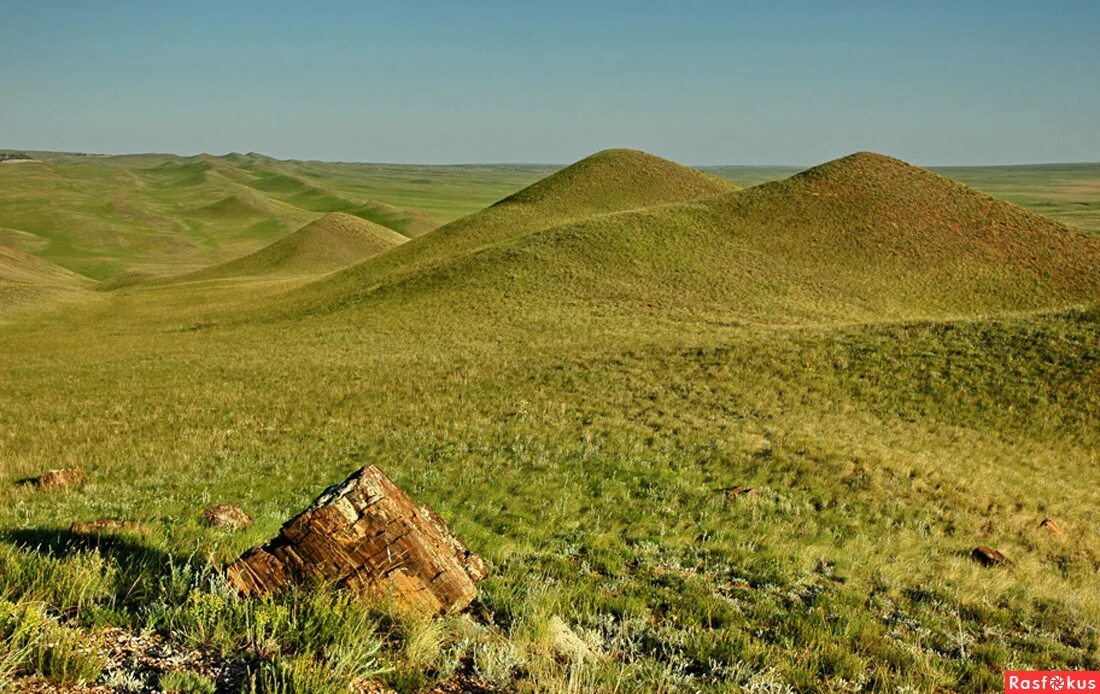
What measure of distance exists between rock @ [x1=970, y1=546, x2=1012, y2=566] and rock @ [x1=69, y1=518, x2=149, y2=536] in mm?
13153

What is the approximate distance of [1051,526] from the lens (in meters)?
13.0

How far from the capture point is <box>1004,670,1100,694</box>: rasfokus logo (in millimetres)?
6453

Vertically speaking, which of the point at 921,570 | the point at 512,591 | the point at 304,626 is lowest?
the point at 921,570

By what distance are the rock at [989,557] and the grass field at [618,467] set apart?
0.36 metres

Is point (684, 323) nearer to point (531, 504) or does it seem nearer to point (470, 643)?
point (531, 504)

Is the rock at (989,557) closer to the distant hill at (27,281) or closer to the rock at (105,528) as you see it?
the rock at (105,528)

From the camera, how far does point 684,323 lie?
39781 mm

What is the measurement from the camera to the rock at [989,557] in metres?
10.9

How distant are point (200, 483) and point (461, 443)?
6112 mm

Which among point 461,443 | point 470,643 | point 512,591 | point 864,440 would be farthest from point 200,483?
point 864,440

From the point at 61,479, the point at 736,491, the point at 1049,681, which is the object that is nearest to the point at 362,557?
the point at 1049,681

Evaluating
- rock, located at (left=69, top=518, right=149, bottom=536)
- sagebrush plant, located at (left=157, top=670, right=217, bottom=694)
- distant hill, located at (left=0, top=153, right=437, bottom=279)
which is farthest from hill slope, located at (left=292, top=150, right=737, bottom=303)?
distant hill, located at (left=0, top=153, right=437, bottom=279)

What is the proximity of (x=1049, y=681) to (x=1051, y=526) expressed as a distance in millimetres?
8136

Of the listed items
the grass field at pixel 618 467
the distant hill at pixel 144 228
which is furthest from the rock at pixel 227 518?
the distant hill at pixel 144 228
